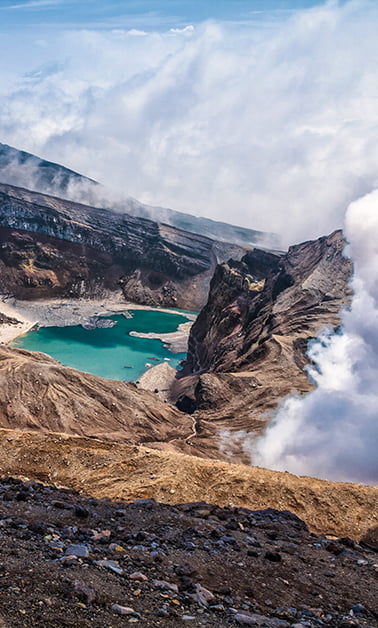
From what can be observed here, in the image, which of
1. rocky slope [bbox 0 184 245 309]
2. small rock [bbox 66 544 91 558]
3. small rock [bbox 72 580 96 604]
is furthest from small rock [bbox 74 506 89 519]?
rocky slope [bbox 0 184 245 309]

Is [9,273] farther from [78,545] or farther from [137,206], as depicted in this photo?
[78,545]

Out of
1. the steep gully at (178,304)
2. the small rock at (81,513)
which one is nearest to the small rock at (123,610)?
the small rock at (81,513)

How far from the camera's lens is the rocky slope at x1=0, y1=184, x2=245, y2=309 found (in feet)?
438

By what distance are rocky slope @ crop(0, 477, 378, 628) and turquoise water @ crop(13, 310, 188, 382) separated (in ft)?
174

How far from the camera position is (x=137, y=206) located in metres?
188

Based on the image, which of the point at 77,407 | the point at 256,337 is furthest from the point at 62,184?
the point at 77,407

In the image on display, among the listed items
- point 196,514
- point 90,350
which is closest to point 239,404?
point 196,514

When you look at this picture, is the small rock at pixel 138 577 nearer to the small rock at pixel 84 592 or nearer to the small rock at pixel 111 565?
the small rock at pixel 111 565

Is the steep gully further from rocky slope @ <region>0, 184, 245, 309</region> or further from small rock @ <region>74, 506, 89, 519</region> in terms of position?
small rock @ <region>74, 506, 89, 519</region>

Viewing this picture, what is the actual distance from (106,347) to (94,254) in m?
66.1

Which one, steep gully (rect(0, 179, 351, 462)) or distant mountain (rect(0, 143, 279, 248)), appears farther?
distant mountain (rect(0, 143, 279, 248))

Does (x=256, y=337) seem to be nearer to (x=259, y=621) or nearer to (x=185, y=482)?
(x=185, y=482)

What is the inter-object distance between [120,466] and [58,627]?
14.3 m

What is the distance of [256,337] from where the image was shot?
185 feet
